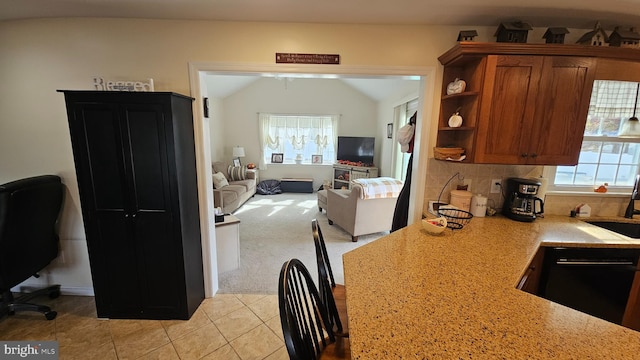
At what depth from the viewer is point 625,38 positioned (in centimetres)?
163

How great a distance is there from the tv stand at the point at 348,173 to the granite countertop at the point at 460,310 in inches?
175

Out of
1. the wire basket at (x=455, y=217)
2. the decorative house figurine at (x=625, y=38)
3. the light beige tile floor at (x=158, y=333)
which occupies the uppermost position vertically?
the decorative house figurine at (x=625, y=38)

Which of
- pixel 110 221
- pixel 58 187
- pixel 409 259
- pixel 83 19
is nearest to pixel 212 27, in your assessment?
pixel 83 19

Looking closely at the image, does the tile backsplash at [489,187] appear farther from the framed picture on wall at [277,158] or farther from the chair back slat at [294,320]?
the framed picture on wall at [277,158]

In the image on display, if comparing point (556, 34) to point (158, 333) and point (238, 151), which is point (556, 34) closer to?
point (158, 333)

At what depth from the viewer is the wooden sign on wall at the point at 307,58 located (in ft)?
6.05

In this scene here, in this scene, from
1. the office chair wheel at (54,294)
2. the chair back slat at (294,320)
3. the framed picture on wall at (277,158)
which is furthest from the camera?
the framed picture on wall at (277,158)

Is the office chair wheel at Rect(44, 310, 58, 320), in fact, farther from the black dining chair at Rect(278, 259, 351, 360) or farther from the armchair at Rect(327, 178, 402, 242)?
the armchair at Rect(327, 178, 402, 242)

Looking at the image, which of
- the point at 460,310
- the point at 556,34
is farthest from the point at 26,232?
the point at 556,34

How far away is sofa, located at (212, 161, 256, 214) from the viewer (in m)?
4.47

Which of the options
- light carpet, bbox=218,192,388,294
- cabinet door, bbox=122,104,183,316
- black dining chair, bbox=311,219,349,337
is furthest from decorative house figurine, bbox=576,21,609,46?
cabinet door, bbox=122,104,183,316

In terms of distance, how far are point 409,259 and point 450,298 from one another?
12.4 inches

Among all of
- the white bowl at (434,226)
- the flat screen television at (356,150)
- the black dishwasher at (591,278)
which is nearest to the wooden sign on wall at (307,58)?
the white bowl at (434,226)

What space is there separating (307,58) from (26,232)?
7.98 ft
